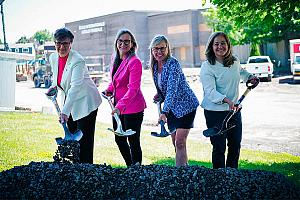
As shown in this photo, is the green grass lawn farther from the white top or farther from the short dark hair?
the short dark hair

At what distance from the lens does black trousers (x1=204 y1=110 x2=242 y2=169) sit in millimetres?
4715

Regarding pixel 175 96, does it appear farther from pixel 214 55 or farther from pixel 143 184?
pixel 143 184

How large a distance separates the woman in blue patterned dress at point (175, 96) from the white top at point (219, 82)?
0.19m

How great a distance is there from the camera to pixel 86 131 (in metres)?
4.90

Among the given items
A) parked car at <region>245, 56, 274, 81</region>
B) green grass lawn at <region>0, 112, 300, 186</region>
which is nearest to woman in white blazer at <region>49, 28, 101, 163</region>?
green grass lawn at <region>0, 112, 300, 186</region>

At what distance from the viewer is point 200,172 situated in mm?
4004

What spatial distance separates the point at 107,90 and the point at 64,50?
0.76 meters

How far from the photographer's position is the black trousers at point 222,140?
4.71 meters

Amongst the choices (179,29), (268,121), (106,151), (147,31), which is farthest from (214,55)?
(147,31)

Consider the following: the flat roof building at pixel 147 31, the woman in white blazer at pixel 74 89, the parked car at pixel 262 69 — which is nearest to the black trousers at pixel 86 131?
the woman in white blazer at pixel 74 89

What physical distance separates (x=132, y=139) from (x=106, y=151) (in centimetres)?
307

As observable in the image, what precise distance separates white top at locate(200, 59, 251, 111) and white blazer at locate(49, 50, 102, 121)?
1.27 m

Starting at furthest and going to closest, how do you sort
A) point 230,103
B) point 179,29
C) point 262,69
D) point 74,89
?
point 179,29 < point 262,69 < point 74,89 < point 230,103

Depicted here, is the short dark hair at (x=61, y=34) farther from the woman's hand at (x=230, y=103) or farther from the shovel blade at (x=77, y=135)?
the woman's hand at (x=230, y=103)
